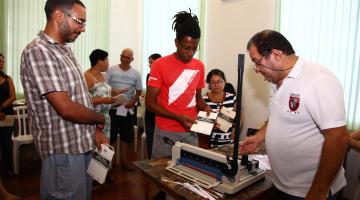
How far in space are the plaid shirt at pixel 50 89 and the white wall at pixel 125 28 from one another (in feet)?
14.5

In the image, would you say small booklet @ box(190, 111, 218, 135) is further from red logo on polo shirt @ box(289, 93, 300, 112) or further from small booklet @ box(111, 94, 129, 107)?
small booklet @ box(111, 94, 129, 107)

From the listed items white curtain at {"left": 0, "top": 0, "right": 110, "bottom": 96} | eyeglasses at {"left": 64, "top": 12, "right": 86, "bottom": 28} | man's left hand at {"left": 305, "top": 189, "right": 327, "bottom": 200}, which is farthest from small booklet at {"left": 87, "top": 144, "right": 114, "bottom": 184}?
white curtain at {"left": 0, "top": 0, "right": 110, "bottom": 96}

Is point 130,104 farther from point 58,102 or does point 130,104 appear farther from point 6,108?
point 58,102

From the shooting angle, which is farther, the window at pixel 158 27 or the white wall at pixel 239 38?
the window at pixel 158 27

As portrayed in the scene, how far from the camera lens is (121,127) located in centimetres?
402

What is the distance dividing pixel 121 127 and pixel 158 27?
7.99 ft

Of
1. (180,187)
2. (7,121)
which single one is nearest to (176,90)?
(180,187)

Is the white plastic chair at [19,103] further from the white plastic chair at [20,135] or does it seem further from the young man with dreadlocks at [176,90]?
the young man with dreadlocks at [176,90]

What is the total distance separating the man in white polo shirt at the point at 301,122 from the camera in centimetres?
117

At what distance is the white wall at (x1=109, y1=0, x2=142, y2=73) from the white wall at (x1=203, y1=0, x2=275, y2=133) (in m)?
2.07

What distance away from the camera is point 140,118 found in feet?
18.0

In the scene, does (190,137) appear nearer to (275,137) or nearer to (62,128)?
(275,137)

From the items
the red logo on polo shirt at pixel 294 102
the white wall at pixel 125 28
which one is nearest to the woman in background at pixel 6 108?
the white wall at pixel 125 28

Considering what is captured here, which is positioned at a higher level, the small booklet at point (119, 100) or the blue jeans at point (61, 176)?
the small booklet at point (119, 100)
